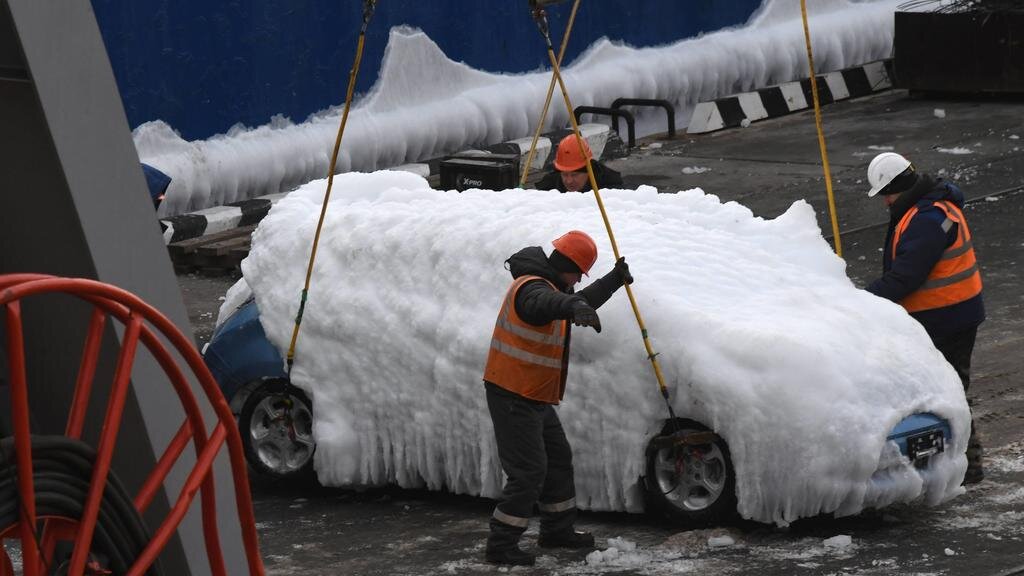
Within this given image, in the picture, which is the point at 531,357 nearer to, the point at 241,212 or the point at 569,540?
the point at 569,540

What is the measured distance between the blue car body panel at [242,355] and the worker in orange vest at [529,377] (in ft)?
4.95

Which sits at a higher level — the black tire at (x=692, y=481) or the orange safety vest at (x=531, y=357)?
the orange safety vest at (x=531, y=357)

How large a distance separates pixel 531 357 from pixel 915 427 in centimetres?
171

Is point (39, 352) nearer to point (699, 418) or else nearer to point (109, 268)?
point (109, 268)

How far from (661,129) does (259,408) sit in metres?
12.3

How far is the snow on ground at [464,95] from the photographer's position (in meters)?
15.9

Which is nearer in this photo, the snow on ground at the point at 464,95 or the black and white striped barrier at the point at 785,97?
the snow on ground at the point at 464,95

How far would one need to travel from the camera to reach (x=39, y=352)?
17.1 feet

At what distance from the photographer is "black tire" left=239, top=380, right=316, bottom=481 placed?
8.72 meters

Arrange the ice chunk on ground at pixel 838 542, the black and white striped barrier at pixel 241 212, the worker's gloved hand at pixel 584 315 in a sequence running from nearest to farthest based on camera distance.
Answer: the worker's gloved hand at pixel 584 315
the ice chunk on ground at pixel 838 542
the black and white striped barrier at pixel 241 212

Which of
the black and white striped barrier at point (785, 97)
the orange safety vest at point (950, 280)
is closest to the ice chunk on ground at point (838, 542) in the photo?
the orange safety vest at point (950, 280)

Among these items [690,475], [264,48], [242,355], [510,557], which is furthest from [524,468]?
[264,48]

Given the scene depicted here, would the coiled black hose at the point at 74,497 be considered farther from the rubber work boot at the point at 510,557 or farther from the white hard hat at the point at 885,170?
the white hard hat at the point at 885,170

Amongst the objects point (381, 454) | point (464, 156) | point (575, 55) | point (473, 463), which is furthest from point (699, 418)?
point (575, 55)
